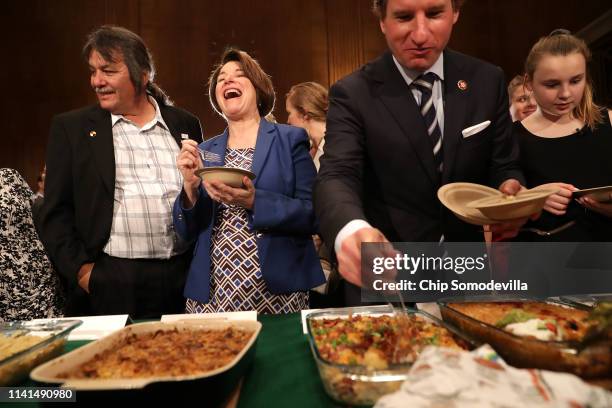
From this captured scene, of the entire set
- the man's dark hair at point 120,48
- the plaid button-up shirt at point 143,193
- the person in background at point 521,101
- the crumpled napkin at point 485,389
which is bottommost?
the crumpled napkin at point 485,389

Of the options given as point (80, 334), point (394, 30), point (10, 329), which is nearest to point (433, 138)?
point (394, 30)

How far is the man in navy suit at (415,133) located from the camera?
143 cm

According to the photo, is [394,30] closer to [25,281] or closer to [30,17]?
[25,281]

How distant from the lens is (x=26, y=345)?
1.09 metres

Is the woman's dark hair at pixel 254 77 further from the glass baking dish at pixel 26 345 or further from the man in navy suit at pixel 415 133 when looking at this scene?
the glass baking dish at pixel 26 345

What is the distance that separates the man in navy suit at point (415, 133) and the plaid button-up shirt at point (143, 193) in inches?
36.5

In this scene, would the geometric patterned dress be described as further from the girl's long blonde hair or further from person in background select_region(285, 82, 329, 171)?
person in background select_region(285, 82, 329, 171)

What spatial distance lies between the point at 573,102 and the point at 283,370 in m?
1.67

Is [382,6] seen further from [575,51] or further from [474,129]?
[575,51]

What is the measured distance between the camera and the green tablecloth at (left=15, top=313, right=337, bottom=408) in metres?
0.90

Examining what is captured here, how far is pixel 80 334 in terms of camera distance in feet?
4.46

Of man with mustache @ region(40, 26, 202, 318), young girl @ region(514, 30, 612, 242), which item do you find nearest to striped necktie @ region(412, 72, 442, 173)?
young girl @ region(514, 30, 612, 242)

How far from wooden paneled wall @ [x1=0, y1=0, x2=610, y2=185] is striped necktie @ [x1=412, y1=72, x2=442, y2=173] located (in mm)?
4730

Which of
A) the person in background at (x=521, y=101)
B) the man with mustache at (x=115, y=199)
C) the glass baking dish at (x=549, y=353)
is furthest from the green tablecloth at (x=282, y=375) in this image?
the person in background at (x=521, y=101)
